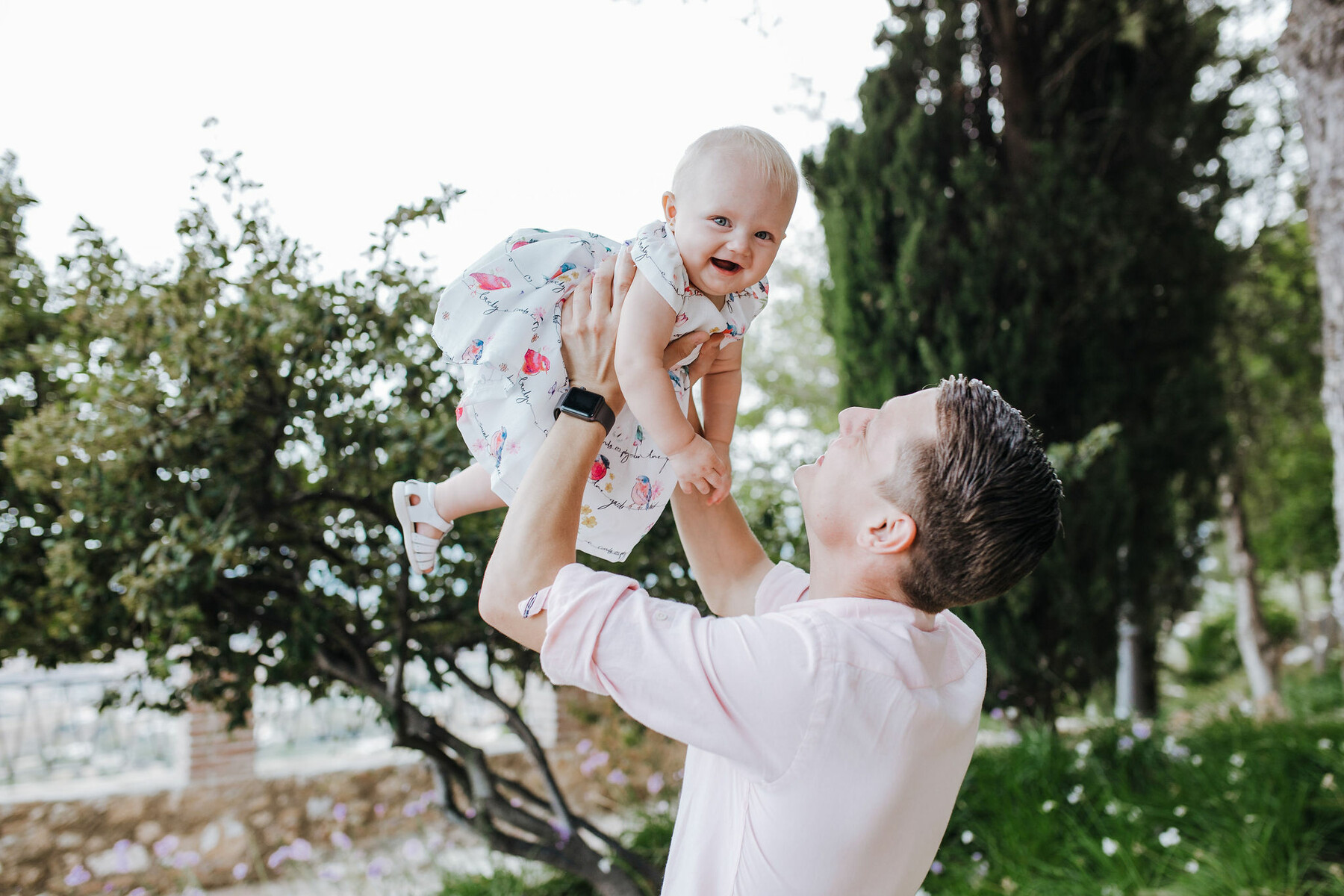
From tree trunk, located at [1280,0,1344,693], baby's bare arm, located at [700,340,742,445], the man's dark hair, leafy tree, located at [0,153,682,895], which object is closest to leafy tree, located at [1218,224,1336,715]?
tree trunk, located at [1280,0,1344,693]

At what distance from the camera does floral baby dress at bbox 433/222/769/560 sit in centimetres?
140

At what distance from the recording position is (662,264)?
136cm

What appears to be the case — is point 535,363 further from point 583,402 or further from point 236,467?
point 236,467

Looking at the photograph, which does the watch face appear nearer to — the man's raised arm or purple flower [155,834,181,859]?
the man's raised arm

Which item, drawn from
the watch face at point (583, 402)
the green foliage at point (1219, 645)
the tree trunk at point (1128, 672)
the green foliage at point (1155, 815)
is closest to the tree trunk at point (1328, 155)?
the green foliage at point (1155, 815)

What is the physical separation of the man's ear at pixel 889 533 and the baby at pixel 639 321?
0.26 meters

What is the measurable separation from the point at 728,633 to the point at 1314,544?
36.7 feet

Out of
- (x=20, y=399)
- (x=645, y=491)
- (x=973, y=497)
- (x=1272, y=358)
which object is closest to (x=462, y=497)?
(x=645, y=491)

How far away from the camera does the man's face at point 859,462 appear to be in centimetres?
125

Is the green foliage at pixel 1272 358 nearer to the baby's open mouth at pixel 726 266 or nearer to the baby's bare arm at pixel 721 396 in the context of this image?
the baby's bare arm at pixel 721 396

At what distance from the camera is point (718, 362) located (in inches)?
62.2

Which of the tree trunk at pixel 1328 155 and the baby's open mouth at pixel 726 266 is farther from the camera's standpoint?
the tree trunk at pixel 1328 155

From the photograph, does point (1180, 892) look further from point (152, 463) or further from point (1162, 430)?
point (152, 463)

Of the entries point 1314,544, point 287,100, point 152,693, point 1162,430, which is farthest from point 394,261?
point 1314,544
